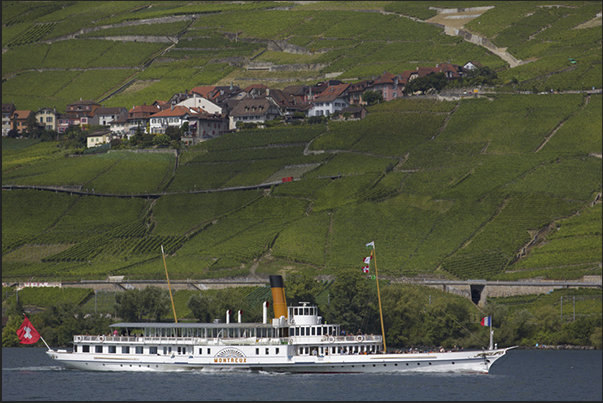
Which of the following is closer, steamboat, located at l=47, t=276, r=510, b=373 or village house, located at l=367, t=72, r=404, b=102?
steamboat, located at l=47, t=276, r=510, b=373

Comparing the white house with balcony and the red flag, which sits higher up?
the red flag

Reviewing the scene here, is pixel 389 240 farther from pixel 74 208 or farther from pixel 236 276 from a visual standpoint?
pixel 74 208

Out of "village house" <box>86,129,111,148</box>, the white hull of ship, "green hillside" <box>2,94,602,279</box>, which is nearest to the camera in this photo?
the white hull of ship

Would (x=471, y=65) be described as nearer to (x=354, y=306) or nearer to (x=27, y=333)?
(x=354, y=306)

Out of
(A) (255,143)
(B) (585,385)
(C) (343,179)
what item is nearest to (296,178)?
(C) (343,179)

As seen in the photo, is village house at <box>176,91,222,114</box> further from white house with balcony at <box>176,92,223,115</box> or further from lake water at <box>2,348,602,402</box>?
lake water at <box>2,348,602,402</box>

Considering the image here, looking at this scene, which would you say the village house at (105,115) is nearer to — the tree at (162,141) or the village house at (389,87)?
the tree at (162,141)

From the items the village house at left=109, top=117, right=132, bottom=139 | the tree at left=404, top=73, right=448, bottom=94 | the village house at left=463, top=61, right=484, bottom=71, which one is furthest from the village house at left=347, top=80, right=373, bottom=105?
the village house at left=109, top=117, right=132, bottom=139
